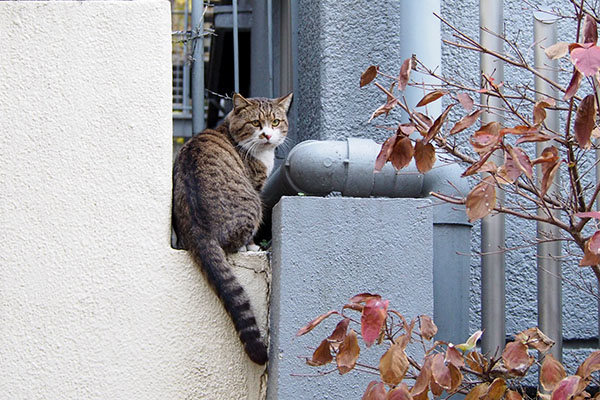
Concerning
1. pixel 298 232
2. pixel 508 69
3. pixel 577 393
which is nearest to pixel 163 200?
pixel 298 232

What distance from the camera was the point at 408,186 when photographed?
2582mm

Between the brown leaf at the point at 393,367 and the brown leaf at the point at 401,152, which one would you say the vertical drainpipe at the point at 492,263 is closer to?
the brown leaf at the point at 401,152

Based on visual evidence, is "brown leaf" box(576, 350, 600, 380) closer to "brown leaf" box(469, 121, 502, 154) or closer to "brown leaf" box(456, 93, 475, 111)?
"brown leaf" box(469, 121, 502, 154)

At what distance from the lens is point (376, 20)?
315cm

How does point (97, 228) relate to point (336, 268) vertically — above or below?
above

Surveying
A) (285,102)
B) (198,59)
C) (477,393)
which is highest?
(198,59)

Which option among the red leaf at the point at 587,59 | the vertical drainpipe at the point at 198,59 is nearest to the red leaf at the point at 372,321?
the red leaf at the point at 587,59

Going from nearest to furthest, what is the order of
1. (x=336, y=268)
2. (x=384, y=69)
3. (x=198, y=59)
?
(x=336, y=268) < (x=384, y=69) < (x=198, y=59)

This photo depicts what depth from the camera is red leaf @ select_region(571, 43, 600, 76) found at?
4.98 feet

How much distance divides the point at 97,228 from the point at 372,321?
113cm

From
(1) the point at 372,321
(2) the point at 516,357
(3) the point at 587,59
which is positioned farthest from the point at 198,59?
(3) the point at 587,59

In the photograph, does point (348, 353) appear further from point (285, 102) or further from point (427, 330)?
point (285, 102)

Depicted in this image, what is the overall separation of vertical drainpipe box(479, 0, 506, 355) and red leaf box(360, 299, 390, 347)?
3.11 ft

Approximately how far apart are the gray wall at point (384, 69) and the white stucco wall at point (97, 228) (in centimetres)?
68
